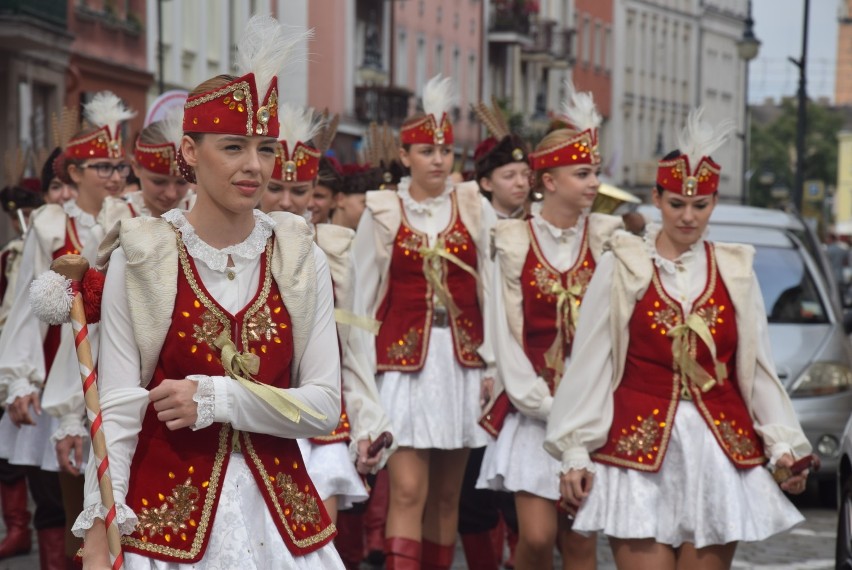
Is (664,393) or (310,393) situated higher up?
(310,393)

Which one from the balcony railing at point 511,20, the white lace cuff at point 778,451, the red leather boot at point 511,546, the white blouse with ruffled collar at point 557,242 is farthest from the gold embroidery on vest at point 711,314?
the balcony railing at point 511,20

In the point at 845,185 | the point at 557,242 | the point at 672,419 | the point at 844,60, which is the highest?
the point at 844,60

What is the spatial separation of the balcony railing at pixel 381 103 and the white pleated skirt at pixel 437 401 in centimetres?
3878

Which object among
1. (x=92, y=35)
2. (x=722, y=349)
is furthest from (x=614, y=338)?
(x=92, y=35)

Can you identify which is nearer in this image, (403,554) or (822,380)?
(403,554)

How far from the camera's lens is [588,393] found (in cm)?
757

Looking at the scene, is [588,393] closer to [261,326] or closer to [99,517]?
[261,326]

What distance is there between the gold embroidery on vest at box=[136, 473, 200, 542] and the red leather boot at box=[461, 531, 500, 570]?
4908mm

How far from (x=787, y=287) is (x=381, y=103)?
35.4 meters

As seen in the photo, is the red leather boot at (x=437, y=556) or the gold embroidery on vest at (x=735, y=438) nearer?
the gold embroidery on vest at (x=735, y=438)

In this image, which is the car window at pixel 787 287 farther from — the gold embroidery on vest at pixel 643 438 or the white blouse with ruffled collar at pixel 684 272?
the gold embroidery on vest at pixel 643 438

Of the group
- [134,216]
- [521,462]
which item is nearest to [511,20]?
[521,462]

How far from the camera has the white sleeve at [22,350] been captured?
916 centimetres

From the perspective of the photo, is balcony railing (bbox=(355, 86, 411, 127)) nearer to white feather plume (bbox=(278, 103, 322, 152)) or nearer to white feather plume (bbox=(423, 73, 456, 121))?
white feather plume (bbox=(423, 73, 456, 121))
